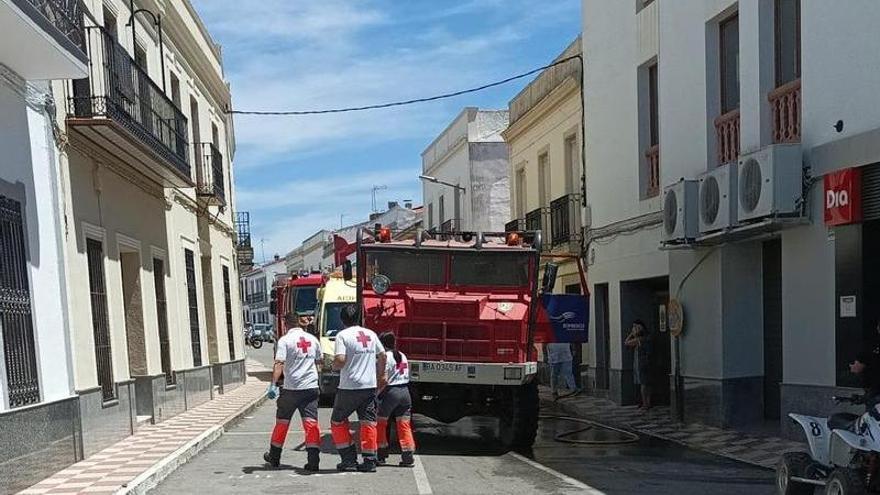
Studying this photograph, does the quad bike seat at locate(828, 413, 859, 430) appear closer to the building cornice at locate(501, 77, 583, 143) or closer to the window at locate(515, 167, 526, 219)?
the building cornice at locate(501, 77, 583, 143)

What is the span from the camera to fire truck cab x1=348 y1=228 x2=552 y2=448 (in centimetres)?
1052

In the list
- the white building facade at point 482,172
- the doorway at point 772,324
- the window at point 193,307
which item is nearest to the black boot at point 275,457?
the doorway at point 772,324

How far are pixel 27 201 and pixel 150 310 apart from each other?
5.12m

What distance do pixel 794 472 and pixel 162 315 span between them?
1109cm

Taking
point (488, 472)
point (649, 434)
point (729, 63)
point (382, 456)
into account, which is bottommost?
point (649, 434)

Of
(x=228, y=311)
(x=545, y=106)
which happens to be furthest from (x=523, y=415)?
(x=228, y=311)

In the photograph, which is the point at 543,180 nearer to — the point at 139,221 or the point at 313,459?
the point at 139,221

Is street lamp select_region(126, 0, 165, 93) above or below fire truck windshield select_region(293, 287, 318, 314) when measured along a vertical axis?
above

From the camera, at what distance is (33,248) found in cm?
916

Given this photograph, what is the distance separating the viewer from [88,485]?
328 inches

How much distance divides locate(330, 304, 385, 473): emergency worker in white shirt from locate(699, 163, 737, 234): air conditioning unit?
5399mm

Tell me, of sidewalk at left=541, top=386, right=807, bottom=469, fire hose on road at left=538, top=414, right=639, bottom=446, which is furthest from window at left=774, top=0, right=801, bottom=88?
fire hose on road at left=538, top=414, right=639, bottom=446

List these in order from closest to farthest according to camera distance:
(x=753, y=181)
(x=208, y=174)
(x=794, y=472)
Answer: (x=794, y=472), (x=753, y=181), (x=208, y=174)

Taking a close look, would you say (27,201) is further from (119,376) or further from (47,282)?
(119,376)
